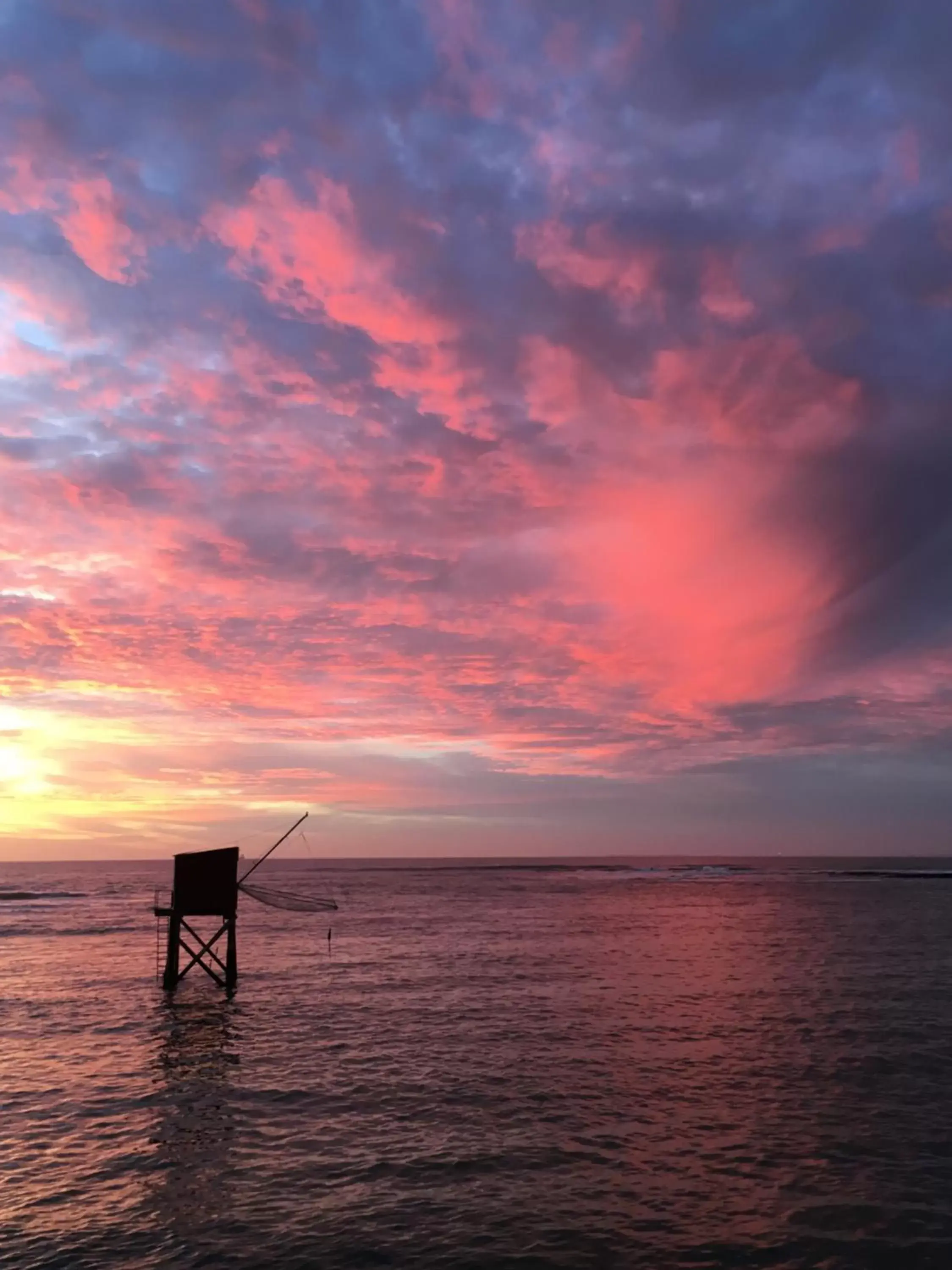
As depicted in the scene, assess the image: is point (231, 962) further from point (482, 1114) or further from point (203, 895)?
point (482, 1114)

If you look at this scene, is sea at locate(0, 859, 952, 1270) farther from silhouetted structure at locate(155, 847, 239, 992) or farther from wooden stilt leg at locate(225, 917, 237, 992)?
silhouetted structure at locate(155, 847, 239, 992)

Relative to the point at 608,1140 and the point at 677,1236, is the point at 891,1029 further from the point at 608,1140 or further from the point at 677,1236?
the point at 677,1236

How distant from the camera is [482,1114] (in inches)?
A: 883

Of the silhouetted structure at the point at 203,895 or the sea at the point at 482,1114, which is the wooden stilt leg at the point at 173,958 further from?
the sea at the point at 482,1114

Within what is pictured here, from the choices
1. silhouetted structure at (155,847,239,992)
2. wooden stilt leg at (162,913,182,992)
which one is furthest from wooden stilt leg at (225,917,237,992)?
wooden stilt leg at (162,913,182,992)

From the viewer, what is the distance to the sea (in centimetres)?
1548

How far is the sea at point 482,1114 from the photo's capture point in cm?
1548

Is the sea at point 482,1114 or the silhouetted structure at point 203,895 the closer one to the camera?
the sea at point 482,1114

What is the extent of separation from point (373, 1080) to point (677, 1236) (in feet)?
41.8

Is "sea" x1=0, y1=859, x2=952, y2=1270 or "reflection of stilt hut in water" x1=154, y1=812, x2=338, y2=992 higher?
"reflection of stilt hut in water" x1=154, y1=812, x2=338, y2=992

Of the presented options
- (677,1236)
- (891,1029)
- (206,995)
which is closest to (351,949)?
(206,995)

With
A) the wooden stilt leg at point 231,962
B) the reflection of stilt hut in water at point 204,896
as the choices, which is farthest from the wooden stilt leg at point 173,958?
the wooden stilt leg at point 231,962

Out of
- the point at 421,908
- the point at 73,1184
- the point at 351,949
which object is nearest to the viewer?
the point at 73,1184

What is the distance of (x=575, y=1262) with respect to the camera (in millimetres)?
14438
